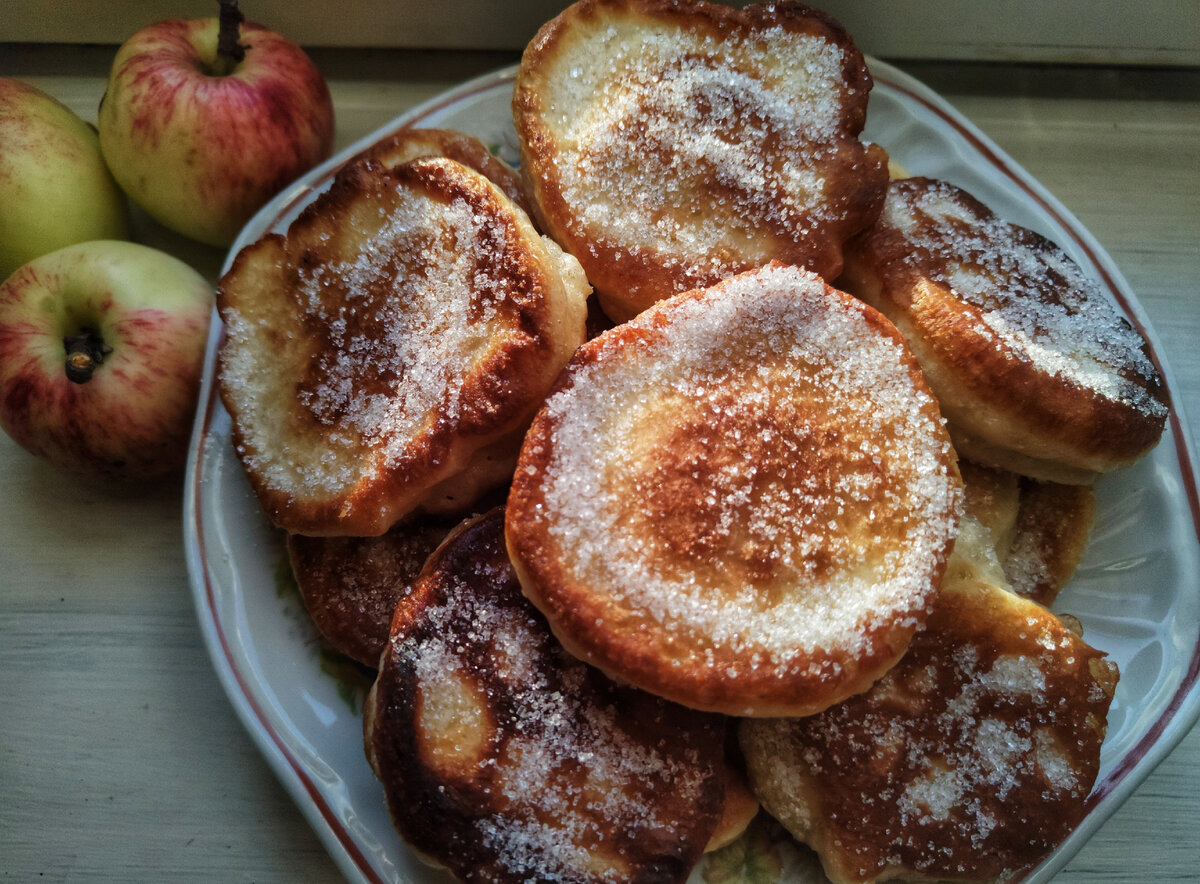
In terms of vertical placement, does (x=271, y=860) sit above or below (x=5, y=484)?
below

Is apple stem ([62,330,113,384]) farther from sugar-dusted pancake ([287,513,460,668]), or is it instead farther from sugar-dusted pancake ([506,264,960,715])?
sugar-dusted pancake ([506,264,960,715])

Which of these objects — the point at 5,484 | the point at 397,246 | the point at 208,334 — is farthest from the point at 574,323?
the point at 5,484

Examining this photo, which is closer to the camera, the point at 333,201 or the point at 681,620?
the point at 681,620

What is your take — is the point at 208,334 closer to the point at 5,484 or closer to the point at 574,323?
the point at 5,484

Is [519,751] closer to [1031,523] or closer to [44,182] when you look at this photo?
[1031,523]

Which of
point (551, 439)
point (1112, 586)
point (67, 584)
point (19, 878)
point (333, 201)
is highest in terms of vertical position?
point (333, 201)

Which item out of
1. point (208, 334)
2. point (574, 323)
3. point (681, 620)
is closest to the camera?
point (681, 620)

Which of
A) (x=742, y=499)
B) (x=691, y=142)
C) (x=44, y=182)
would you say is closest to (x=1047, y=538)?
(x=742, y=499)

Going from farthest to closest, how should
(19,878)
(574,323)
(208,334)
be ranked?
(208,334)
(19,878)
(574,323)
